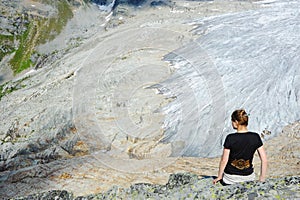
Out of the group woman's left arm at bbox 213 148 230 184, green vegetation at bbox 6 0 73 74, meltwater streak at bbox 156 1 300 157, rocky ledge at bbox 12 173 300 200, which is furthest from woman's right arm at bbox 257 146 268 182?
green vegetation at bbox 6 0 73 74

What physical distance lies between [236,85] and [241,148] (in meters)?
20.1

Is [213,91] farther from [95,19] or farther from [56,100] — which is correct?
[95,19]

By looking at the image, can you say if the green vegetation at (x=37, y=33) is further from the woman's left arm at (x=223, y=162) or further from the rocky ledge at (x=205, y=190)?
the woman's left arm at (x=223, y=162)

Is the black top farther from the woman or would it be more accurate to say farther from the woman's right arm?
the woman's right arm

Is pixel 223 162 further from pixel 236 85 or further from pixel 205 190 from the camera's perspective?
pixel 236 85

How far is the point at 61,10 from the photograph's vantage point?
130125 mm

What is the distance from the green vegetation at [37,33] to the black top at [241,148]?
99.1 metres

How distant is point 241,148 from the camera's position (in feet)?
23.9

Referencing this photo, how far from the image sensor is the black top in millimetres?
7250

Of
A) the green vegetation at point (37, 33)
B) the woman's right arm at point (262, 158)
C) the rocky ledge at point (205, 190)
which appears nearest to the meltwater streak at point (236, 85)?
the rocky ledge at point (205, 190)

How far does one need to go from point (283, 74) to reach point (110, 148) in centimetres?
1518

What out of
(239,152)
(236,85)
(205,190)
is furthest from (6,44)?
(239,152)

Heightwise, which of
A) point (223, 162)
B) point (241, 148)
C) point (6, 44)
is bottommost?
point (6, 44)

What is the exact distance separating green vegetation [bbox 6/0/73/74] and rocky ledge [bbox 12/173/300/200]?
319 ft
